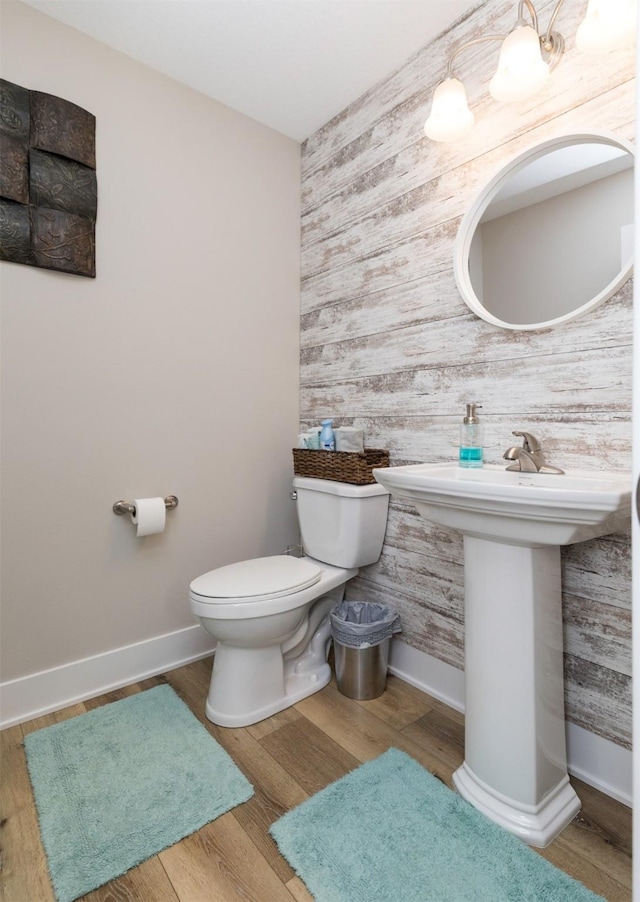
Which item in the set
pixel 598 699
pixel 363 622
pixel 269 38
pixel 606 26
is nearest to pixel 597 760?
pixel 598 699

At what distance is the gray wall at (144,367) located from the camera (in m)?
1.60

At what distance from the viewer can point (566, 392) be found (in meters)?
1.34

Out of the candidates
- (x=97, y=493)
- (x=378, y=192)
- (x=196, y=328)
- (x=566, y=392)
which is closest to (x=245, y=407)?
(x=196, y=328)

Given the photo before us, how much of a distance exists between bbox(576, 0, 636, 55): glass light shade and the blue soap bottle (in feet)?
4.51

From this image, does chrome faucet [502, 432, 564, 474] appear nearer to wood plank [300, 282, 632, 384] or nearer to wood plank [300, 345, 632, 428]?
wood plank [300, 345, 632, 428]

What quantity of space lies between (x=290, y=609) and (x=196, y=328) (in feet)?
4.00

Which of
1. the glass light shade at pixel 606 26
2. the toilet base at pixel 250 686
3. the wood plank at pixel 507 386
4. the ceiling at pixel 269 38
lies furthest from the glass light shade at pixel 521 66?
the toilet base at pixel 250 686

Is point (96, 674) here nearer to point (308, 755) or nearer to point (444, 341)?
point (308, 755)

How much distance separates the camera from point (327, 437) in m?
1.96

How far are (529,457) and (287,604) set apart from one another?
881mm

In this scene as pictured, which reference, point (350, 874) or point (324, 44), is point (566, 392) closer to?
point (350, 874)

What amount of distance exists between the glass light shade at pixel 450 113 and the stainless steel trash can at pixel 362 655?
5.55ft

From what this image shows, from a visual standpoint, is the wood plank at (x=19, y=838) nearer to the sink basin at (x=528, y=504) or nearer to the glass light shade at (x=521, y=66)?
the sink basin at (x=528, y=504)

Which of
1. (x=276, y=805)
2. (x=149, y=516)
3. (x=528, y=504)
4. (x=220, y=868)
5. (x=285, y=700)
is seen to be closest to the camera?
(x=528, y=504)
